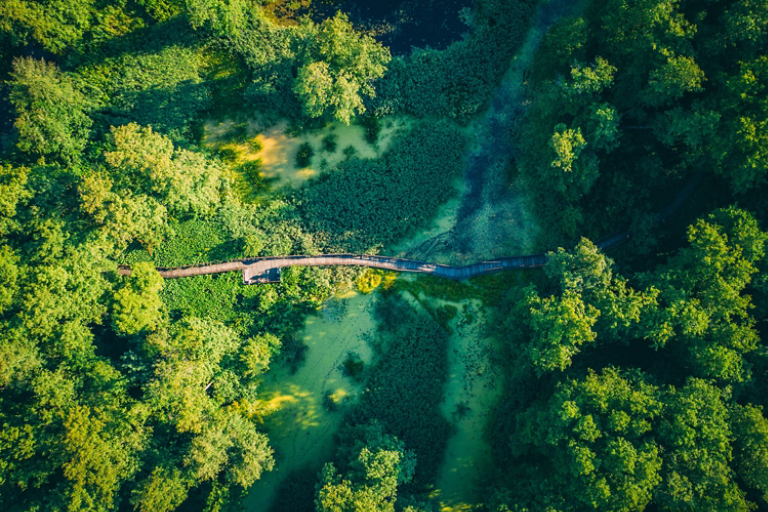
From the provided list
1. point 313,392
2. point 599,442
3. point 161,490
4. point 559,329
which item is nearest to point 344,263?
point 313,392

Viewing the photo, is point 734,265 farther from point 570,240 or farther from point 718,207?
point 570,240

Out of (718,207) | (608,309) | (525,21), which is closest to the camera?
(608,309)

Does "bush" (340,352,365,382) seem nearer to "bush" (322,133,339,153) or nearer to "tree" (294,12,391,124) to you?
"bush" (322,133,339,153)

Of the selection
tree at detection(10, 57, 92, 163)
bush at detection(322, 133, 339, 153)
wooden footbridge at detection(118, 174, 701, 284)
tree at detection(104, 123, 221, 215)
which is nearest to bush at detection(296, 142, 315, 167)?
bush at detection(322, 133, 339, 153)

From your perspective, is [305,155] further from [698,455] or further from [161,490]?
[698,455]

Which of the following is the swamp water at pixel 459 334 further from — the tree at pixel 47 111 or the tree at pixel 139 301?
the tree at pixel 47 111

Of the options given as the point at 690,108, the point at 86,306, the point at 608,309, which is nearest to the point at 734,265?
the point at 608,309
